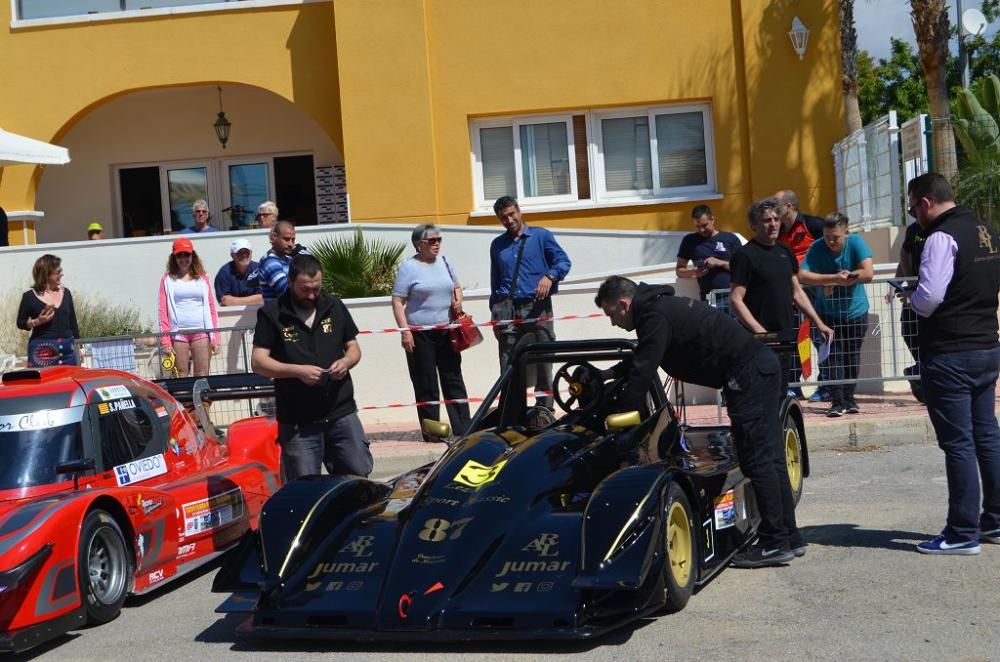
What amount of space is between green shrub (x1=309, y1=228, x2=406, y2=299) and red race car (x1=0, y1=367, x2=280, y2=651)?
250 inches

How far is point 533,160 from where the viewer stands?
18.9m

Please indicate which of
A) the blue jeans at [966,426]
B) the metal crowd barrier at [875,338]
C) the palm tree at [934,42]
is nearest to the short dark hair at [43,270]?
the metal crowd barrier at [875,338]

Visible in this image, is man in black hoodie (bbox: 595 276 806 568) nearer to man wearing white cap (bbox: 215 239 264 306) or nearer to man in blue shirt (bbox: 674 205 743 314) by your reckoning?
man in blue shirt (bbox: 674 205 743 314)

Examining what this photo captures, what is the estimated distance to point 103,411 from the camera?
309 inches

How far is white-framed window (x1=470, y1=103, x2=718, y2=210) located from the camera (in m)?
18.8

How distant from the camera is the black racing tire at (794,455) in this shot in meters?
8.71

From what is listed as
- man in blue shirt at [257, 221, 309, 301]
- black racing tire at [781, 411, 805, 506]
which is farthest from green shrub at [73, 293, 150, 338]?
black racing tire at [781, 411, 805, 506]

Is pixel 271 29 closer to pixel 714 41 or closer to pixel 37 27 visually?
pixel 37 27

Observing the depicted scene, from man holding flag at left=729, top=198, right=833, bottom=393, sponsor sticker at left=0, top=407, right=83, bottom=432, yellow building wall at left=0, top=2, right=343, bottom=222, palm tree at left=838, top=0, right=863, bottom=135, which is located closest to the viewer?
sponsor sticker at left=0, top=407, right=83, bottom=432

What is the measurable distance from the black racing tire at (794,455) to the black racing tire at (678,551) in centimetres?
227

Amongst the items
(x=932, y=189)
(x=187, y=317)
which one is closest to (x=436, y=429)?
(x=932, y=189)

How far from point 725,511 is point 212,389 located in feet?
12.8

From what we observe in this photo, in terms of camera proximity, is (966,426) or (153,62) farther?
(153,62)

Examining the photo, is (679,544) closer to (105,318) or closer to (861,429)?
(861,429)
